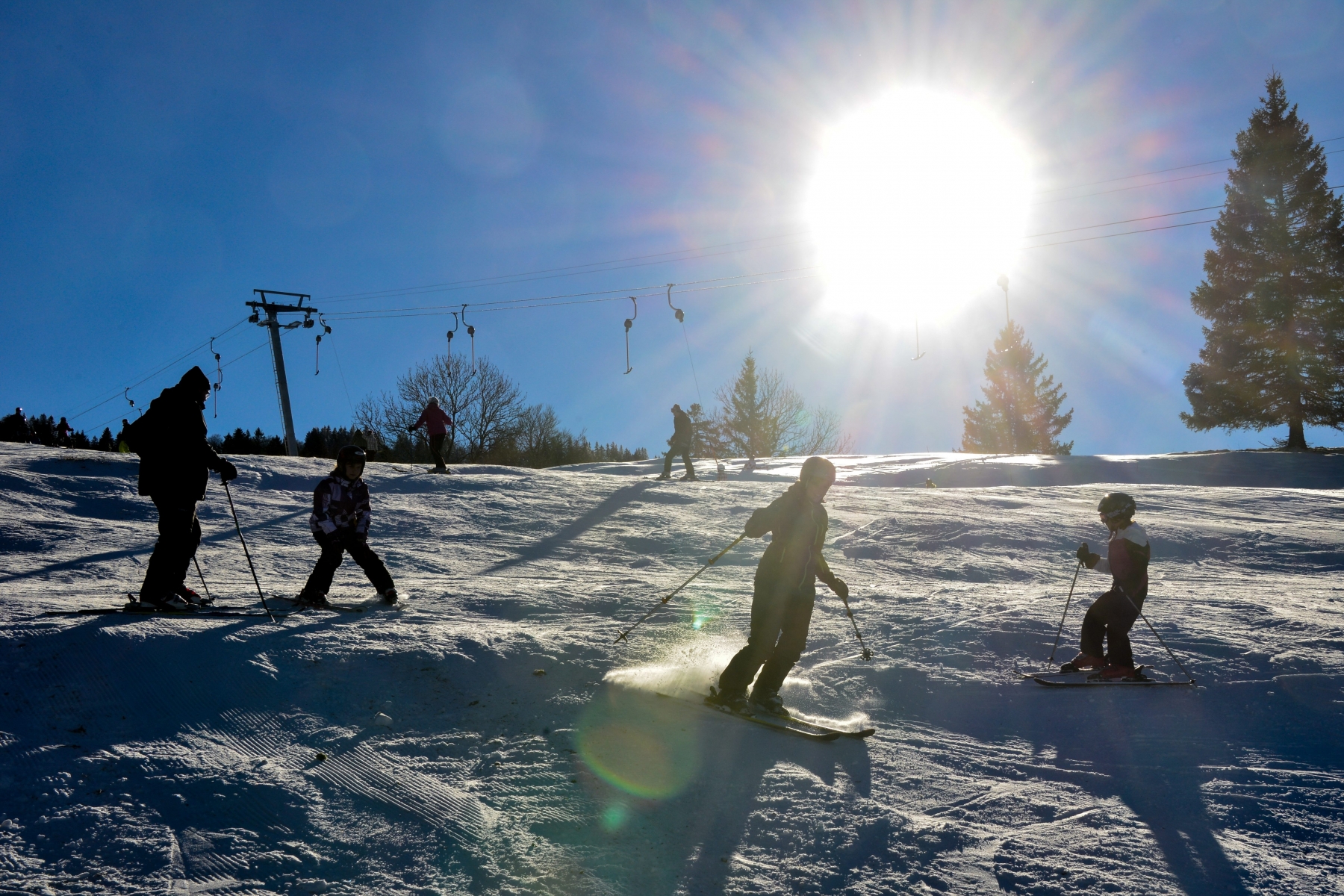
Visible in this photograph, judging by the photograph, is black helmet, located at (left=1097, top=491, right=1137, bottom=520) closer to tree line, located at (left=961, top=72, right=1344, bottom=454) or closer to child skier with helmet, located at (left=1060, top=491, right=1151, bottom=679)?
child skier with helmet, located at (left=1060, top=491, right=1151, bottom=679)

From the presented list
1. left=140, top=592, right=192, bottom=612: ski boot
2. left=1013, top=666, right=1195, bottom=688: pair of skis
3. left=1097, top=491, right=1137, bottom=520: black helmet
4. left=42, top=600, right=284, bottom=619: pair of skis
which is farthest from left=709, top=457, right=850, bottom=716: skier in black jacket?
left=140, top=592, right=192, bottom=612: ski boot

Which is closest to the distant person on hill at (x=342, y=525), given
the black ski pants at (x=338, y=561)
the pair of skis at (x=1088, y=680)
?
the black ski pants at (x=338, y=561)

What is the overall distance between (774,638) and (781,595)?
1.03 feet

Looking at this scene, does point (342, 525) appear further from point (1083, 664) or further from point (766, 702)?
point (1083, 664)

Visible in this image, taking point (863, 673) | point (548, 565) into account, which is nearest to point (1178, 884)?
point (863, 673)

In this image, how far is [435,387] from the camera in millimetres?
51688

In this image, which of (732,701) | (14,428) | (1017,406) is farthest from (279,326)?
(1017,406)

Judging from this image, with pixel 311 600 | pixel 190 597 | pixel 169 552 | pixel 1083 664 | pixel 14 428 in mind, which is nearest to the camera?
pixel 1083 664

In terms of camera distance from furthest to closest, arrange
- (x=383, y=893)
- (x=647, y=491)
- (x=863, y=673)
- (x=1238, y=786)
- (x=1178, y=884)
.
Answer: (x=647, y=491)
(x=863, y=673)
(x=1238, y=786)
(x=1178, y=884)
(x=383, y=893)

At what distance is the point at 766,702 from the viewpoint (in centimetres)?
504

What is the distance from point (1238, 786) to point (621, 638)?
4.34 m

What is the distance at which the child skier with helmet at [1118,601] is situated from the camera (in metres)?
5.95

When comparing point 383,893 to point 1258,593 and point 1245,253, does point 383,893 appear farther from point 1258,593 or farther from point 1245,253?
point 1245,253

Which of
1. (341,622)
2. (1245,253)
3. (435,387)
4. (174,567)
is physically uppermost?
(1245,253)
